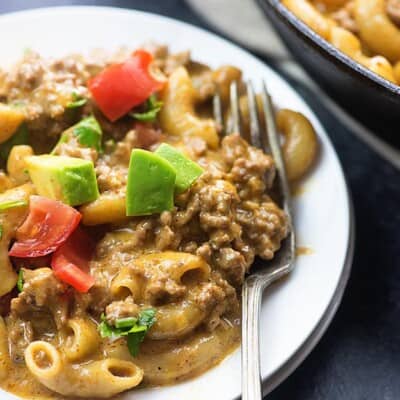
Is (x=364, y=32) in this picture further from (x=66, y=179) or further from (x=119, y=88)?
(x=66, y=179)

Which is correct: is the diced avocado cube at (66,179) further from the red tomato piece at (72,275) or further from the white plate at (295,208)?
the white plate at (295,208)

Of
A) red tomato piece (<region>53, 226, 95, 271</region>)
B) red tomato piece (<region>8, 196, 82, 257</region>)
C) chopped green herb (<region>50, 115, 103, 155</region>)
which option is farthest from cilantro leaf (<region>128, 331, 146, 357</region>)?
chopped green herb (<region>50, 115, 103, 155</region>)

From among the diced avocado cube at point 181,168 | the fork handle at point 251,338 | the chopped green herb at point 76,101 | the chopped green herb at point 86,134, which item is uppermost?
the diced avocado cube at point 181,168

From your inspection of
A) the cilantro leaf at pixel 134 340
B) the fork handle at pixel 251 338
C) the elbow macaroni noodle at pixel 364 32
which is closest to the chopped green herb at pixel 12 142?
the cilantro leaf at pixel 134 340

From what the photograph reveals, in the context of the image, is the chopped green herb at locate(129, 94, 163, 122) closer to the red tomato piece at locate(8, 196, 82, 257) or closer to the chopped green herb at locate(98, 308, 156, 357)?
the red tomato piece at locate(8, 196, 82, 257)

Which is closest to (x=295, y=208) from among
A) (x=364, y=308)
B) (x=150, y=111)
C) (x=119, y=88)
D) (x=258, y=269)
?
(x=258, y=269)

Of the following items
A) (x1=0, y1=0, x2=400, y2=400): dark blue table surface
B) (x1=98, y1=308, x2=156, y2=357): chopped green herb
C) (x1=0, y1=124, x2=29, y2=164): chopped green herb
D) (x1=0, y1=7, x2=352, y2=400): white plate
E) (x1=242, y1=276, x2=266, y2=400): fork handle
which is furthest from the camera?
(x1=0, y1=124, x2=29, y2=164): chopped green herb

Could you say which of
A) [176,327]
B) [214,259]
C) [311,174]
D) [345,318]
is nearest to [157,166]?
[214,259]
